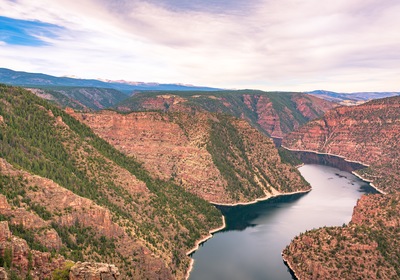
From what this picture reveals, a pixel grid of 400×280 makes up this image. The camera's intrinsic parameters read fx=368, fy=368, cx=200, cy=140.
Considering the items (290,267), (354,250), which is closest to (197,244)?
(290,267)

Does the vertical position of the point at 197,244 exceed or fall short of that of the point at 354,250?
it falls short

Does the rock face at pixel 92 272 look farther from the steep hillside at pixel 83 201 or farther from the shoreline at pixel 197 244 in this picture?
the shoreline at pixel 197 244

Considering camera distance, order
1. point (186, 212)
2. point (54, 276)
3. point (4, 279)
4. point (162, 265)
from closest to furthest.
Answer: point (4, 279) < point (54, 276) < point (162, 265) < point (186, 212)

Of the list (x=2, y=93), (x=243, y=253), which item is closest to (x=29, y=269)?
(x=243, y=253)

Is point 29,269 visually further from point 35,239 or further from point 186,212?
point 186,212

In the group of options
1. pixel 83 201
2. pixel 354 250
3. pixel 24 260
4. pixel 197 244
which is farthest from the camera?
pixel 197 244

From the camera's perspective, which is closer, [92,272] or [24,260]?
[92,272]

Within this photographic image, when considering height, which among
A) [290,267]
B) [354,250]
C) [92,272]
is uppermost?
[92,272]

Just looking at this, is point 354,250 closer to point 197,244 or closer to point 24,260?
point 197,244
